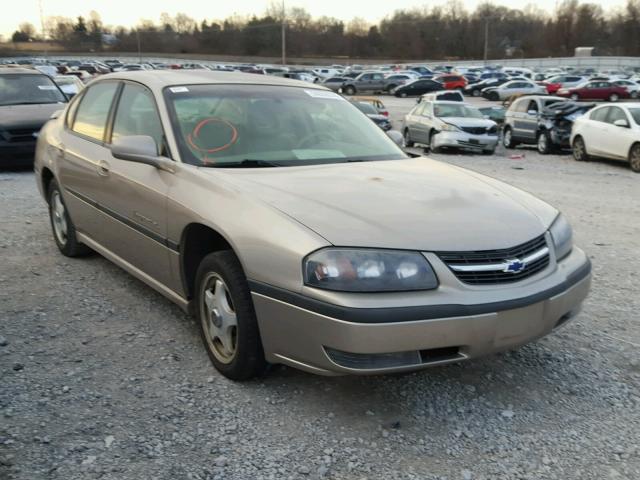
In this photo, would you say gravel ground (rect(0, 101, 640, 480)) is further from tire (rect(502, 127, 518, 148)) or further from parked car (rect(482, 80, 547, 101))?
parked car (rect(482, 80, 547, 101))

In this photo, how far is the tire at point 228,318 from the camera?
126 inches

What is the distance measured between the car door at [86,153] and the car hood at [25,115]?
621 centimetres

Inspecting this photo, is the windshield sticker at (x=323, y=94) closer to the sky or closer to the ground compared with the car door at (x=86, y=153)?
closer to the sky

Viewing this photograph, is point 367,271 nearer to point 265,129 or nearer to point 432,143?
point 265,129

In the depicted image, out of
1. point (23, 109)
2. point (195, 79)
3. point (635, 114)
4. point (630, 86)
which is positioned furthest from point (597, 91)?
point (195, 79)

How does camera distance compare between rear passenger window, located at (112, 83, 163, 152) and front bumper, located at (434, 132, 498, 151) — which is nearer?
rear passenger window, located at (112, 83, 163, 152)

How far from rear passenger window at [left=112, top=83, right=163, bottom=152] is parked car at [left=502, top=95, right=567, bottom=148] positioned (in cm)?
1504

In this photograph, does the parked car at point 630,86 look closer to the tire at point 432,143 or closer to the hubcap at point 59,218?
the tire at point 432,143

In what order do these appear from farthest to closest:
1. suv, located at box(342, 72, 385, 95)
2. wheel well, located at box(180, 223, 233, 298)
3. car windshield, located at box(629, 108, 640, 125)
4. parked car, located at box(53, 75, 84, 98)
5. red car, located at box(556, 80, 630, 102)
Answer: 1. suv, located at box(342, 72, 385, 95)
2. red car, located at box(556, 80, 630, 102)
3. parked car, located at box(53, 75, 84, 98)
4. car windshield, located at box(629, 108, 640, 125)
5. wheel well, located at box(180, 223, 233, 298)


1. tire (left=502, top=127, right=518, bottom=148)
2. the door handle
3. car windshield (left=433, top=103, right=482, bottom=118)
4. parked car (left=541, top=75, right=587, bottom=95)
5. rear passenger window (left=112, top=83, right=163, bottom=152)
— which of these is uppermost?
rear passenger window (left=112, top=83, right=163, bottom=152)

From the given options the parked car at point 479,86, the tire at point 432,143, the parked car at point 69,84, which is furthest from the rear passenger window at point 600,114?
the parked car at point 479,86

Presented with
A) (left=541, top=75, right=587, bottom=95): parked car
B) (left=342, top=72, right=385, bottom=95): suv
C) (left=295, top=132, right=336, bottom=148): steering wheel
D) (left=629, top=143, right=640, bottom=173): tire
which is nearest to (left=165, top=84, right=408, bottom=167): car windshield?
(left=295, top=132, right=336, bottom=148): steering wheel

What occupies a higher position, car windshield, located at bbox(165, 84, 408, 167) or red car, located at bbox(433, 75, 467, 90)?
car windshield, located at bbox(165, 84, 408, 167)

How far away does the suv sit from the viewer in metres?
49.4
